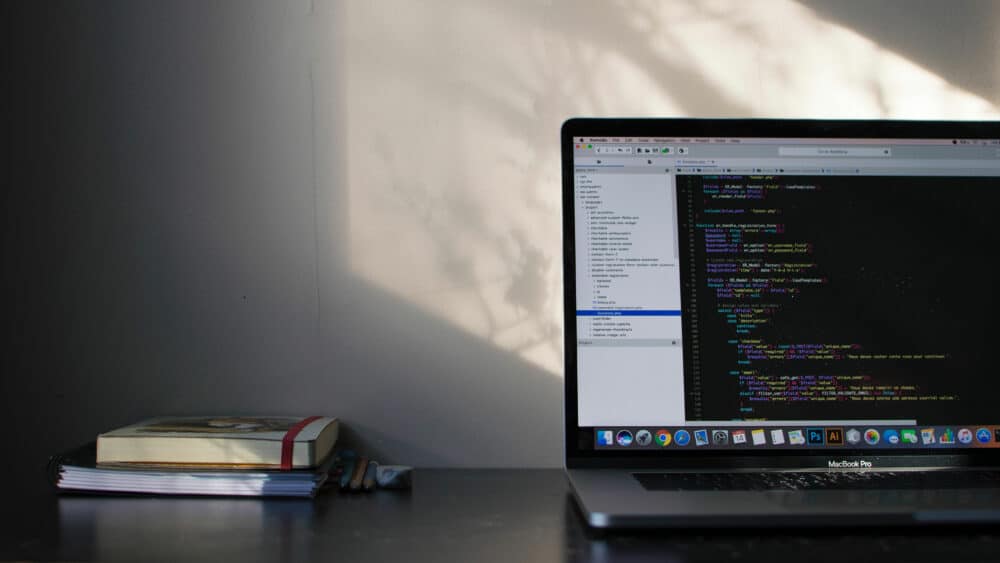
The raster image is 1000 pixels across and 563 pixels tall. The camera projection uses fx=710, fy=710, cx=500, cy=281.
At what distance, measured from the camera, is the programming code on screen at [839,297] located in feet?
2.91

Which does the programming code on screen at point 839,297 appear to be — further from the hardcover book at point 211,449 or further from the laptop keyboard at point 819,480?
the hardcover book at point 211,449

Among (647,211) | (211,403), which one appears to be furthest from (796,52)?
(211,403)

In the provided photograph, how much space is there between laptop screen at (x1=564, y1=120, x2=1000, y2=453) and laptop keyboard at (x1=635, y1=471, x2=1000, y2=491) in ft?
0.12

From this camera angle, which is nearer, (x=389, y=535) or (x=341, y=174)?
(x=389, y=535)

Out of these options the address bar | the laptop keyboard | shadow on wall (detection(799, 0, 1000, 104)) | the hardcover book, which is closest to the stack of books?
the hardcover book

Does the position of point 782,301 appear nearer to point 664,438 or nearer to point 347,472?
point 664,438

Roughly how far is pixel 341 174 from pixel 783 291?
0.67 meters

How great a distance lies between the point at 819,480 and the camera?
0.86 metres

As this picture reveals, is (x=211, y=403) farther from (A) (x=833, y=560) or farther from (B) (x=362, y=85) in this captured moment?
(A) (x=833, y=560)

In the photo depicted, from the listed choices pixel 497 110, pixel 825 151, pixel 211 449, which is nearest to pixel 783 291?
pixel 825 151

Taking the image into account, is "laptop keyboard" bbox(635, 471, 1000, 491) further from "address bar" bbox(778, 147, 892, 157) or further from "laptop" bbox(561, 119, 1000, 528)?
"address bar" bbox(778, 147, 892, 157)

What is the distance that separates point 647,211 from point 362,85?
1.65ft

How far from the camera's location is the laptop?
879mm

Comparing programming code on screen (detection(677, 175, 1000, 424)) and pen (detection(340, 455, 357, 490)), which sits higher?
programming code on screen (detection(677, 175, 1000, 424))
